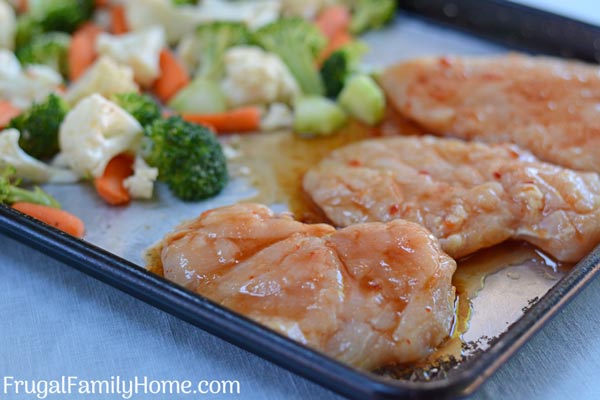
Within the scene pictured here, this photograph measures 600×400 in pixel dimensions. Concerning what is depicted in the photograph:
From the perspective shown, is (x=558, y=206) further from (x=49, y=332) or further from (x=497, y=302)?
(x=49, y=332)

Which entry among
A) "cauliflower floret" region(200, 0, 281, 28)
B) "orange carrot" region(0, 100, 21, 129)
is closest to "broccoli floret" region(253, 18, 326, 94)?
"cauliflower floret" region(200, 0, 281, 28)

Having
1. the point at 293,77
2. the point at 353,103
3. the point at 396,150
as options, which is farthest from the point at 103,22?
the point at 396,150

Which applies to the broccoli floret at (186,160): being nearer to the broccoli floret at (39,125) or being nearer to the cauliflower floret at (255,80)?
the broccoli floret at (39,125)

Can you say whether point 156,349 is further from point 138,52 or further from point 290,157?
point 138,52

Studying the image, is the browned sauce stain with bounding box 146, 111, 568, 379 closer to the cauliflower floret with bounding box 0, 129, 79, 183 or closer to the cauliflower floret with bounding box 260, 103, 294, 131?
the cauliflower floret with bounding box 260, 103, 294, 131

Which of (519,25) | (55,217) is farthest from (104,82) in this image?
(519,25)
